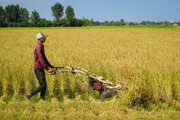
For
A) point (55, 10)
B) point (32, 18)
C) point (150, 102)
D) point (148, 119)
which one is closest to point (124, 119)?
point (148, 119)

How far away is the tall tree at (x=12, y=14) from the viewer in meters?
84.5

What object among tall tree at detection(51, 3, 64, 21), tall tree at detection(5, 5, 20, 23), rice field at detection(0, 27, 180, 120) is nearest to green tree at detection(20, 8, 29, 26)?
tall tree at detection(5, 5, 20, 23)

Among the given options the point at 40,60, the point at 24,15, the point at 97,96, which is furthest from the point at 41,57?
the point at 24,15

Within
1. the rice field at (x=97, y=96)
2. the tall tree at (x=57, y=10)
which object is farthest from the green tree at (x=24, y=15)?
the rice field at (x=97, y=96)

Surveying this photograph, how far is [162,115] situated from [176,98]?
1.10 meters

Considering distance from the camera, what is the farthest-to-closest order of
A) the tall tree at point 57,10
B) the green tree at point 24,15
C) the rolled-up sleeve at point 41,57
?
the tall tree at point 57,10 < the green tree at point 24,15 < the rolled-up sleeve at point 41,57

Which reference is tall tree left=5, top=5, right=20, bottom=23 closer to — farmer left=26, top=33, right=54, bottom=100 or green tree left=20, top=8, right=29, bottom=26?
green tree left=20, top=8, right=29, bottom=26

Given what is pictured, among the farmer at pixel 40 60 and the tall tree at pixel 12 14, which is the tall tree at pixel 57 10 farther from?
the farmer at pixel 40 60

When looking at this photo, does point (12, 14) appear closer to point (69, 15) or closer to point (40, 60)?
point (69, 15)

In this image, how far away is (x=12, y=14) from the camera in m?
84.8

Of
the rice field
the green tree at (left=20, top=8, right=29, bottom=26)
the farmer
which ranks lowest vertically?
the rice field

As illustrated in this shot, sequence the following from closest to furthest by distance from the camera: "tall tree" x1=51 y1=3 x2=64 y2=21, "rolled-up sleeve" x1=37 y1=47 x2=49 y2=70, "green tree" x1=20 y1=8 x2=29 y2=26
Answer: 1. "rolled-up sleeve" x1=37 y1=47 x2=49 y2=70
2. "green tree" x1=20 y1=8 x2=29 y2=26
3. "tall tree" x1=51 y1=3 x2=64 y2=21

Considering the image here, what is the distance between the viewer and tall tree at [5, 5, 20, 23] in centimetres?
8454

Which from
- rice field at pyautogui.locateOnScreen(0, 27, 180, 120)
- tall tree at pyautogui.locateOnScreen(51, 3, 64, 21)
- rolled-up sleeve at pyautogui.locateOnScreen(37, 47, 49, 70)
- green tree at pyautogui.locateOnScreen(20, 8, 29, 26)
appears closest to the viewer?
rice field at pyautogui.locateOnScreen(0, 27, 180, 120)
